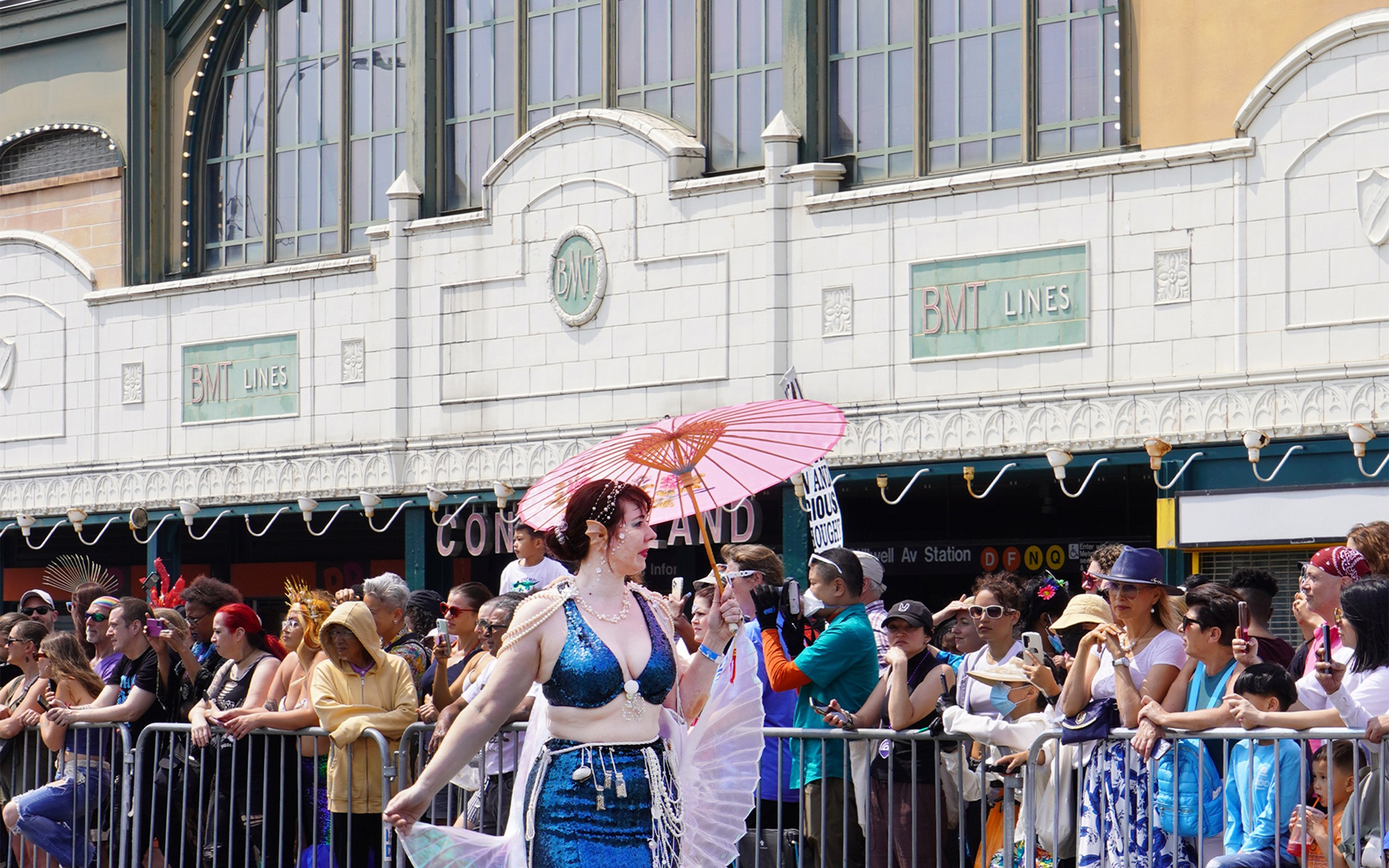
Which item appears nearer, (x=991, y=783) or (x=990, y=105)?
(x=991, y=783)

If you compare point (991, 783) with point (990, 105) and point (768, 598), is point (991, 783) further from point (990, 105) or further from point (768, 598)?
point (990, 105)

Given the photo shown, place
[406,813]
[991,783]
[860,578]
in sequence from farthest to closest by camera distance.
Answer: [860,578]
[991,783]
[406,813]

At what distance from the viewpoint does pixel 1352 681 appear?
7711 millimetres

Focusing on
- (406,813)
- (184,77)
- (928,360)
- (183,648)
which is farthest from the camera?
(184,77)

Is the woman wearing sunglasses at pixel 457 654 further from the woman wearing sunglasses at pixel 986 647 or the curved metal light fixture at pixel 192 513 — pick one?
the curved metal light fixture at pixel 192 513

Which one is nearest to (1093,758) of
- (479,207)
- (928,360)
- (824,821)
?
(824,821)

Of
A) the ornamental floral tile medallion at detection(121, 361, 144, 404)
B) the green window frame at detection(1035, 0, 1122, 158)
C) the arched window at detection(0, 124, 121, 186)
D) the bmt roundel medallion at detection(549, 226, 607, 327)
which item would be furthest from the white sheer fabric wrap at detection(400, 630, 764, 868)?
the arched window at detection(0, 124, 121, 186)

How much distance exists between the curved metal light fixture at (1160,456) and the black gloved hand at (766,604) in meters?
8.61

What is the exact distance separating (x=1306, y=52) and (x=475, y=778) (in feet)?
35.6

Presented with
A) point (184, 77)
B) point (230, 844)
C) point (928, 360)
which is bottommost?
point (230, 844)

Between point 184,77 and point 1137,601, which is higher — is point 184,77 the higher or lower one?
the higher one

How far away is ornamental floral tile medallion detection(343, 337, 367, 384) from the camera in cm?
2361

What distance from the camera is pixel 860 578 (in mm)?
9727

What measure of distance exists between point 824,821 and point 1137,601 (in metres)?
1.88
